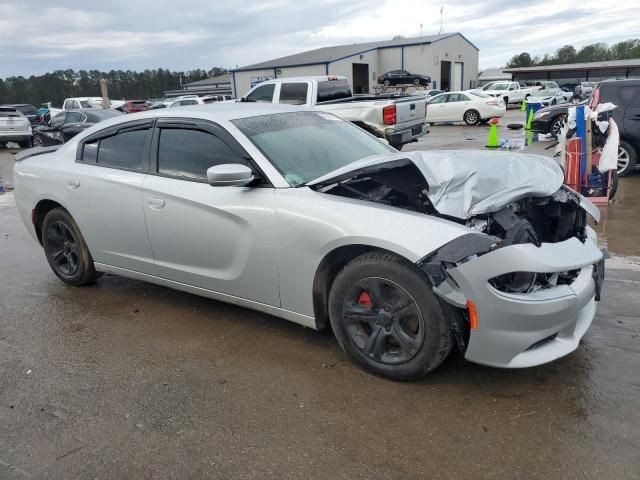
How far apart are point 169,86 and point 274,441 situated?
103650 mm

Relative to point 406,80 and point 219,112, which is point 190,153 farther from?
point 406,80

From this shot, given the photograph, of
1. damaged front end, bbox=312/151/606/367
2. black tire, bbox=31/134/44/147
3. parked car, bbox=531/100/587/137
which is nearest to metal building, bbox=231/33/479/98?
black tire, bbox=31/134/44/147

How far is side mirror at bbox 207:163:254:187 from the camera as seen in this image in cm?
327

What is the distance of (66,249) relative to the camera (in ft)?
16.3

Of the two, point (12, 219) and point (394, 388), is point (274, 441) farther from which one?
point (12, 219)

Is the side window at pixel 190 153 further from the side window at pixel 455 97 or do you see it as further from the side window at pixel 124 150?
the side window at pixel 455 97

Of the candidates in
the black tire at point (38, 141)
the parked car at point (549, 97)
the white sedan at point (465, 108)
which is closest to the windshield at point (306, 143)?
the black tire at point (38, 141)

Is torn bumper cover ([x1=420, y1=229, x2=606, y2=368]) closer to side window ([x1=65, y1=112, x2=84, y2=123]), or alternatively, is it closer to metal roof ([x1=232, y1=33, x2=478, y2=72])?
side window ([x1=65, y1=112, x2=84, y2=123])

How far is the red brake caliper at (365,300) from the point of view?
10.1 ft

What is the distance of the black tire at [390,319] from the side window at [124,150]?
6.87 ft

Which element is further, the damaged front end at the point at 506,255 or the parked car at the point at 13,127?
the parked car at the point at 13,127

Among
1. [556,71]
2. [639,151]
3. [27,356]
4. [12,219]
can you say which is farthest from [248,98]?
[556,71]

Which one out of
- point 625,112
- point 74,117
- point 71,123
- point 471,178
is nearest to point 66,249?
point 471,178

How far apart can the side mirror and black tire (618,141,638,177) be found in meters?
7.92
